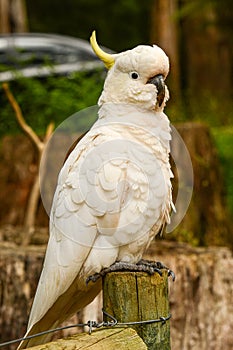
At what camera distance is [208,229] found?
639cm

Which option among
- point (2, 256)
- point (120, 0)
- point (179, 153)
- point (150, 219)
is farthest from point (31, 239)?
point (120, 0)

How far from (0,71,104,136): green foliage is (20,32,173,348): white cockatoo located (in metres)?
4.26

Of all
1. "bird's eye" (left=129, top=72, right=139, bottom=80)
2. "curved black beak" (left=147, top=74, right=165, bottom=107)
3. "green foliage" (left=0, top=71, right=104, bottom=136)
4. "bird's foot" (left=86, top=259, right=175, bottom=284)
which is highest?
"green foliage" (left=0, top=71, right=104, bottom=136)

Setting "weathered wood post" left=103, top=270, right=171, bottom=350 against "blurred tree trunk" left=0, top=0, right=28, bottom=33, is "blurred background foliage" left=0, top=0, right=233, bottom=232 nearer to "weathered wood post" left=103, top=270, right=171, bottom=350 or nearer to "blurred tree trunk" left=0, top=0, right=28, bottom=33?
"blurred tree trunk" left=0, top=0, right=28, bottom=33

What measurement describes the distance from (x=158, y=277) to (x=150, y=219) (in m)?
0.31

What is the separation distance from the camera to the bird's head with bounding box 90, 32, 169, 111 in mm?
3084

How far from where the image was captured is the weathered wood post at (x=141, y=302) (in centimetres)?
282

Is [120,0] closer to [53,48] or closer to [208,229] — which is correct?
[53,48]

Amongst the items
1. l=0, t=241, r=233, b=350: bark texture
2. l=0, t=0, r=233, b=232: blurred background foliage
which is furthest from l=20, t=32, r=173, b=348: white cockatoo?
l=0, t=0, r=233, b=232: blurred background foliage

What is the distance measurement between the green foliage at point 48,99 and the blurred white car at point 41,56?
18 cm

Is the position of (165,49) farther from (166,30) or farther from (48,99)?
(48,99)

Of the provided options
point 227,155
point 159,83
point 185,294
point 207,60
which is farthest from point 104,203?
point 207,60

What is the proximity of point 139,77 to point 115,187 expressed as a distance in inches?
20.5

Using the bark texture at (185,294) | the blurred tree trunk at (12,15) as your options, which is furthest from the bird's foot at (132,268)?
the blurred tree trunk at (12,15)
